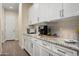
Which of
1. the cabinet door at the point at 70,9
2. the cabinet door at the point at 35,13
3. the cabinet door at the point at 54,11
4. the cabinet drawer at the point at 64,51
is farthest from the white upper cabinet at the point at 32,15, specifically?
the cabinet drawer at the point at 64,51

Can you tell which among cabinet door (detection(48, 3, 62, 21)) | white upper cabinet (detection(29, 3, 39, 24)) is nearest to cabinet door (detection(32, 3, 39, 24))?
white upper cabinet (detection(29, 3, 39, 24))

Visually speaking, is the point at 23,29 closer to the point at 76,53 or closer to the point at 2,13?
the point at 2,13

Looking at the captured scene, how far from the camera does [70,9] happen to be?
173 centimetres

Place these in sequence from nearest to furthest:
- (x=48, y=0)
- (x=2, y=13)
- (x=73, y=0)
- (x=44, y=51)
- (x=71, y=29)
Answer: (x=73, y=0) < (x=44, y=51) < (x=71, y=29) < (x=48, y=0) < (x=2, y=13)

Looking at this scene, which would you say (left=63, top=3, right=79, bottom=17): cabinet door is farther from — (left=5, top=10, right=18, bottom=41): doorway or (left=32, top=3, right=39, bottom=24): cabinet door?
(left=32, top=3, right=39, bottom=24): cabinet door

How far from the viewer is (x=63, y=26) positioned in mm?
2455

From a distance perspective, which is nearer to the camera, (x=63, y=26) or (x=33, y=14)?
(x=63, y=26)

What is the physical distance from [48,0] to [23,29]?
1812mm

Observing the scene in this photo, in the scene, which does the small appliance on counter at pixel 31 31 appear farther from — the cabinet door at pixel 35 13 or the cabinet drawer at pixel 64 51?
the cabinet drawer at pixel 64 51

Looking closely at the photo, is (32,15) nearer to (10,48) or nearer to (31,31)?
(31,31)

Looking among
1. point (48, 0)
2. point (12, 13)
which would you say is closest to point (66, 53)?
Result: point (48, 0)

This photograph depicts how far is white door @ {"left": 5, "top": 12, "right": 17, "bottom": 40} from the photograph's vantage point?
2771 millimetres

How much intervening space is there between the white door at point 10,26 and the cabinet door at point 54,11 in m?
0.85

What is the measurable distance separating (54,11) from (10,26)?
42.4 inches
